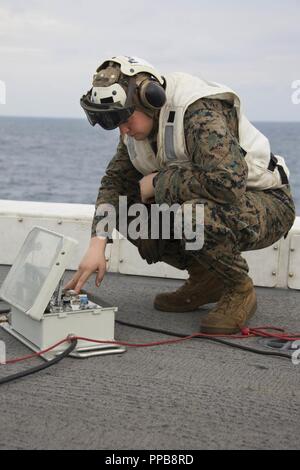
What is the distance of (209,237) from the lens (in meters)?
2.45

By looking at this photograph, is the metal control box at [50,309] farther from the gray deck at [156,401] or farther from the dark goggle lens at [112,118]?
the dark goggle lens at [112,118]

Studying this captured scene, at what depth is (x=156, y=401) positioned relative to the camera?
1.94 m

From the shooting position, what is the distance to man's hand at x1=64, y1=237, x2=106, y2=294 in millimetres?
2520

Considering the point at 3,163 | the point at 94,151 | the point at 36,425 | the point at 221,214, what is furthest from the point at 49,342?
the point at 94,151

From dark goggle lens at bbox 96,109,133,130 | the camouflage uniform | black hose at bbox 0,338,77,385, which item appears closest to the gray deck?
black hose at bbox 0,338,77,385

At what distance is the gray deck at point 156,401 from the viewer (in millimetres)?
1703

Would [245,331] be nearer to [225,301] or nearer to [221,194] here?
[225,301]

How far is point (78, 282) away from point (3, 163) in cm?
4393

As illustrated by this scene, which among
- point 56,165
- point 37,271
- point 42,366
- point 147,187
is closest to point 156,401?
point 42,366

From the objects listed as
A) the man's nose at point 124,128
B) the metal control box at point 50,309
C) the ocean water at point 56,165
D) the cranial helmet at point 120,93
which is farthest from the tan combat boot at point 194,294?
the ocean water at point 56,165

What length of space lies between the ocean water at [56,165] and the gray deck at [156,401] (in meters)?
24.2

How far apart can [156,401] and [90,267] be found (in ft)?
2.36

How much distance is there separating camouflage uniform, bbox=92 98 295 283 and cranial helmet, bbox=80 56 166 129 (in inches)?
6.4
